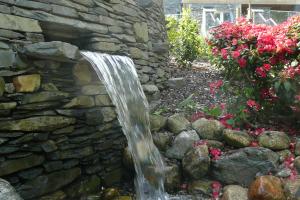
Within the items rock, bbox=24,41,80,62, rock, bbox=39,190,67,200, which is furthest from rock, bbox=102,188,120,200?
rock, bbox=24,41,80,62

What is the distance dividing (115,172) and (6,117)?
1.65 m

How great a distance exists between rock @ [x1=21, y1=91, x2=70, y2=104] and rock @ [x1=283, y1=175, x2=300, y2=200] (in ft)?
8.40

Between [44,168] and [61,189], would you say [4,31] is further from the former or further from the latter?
[61,189]

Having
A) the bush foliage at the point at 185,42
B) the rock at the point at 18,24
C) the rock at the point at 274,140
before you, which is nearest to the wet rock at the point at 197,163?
the rock at the point at 274,140

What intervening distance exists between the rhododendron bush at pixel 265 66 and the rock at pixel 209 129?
53 centimetres

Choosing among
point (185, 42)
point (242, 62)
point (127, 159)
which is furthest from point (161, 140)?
point (185, 42)

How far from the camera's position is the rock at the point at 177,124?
4.55 m

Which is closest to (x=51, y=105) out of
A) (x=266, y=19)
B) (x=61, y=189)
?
(x=61, y=189)

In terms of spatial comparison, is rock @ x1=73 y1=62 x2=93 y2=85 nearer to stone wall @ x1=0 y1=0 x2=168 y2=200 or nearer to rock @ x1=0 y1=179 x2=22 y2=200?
stone wall @ x1=0 y1=0 x2=168 y2=200

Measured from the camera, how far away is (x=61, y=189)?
341cm

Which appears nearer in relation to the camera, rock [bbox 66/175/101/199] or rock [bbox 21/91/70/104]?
rock [bbox 21/91/70/104]

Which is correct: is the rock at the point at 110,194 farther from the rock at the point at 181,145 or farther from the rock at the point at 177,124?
the rock at the point at 177,124

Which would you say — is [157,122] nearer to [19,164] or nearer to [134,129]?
[134,129]

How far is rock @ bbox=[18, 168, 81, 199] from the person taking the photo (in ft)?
9.95
